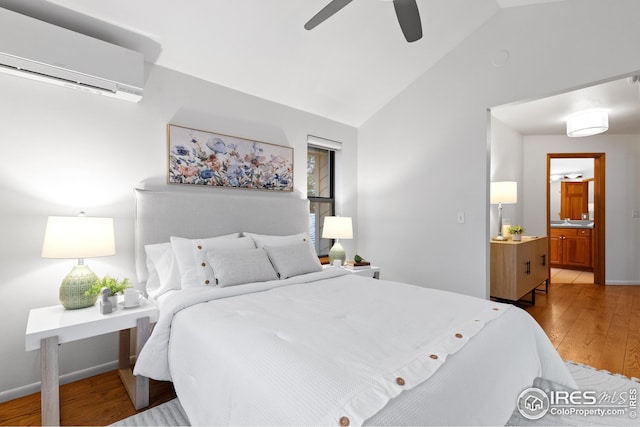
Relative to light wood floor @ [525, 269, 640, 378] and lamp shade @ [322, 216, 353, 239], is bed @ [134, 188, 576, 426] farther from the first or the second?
light wood floor @ [525, 269, 640, 378]

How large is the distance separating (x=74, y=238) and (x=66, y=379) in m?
1.08

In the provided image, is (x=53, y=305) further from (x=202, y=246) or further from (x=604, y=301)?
(x=604, y=301)

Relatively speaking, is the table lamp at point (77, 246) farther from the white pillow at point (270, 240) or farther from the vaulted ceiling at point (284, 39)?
the vaulted ceiling at point (284, 39)

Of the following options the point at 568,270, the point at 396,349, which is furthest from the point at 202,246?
the point at 568,270

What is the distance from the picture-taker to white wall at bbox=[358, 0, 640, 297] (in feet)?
8.12

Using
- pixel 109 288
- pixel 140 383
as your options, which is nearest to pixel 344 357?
pixel 140 383

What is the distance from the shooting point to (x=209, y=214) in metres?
2.77

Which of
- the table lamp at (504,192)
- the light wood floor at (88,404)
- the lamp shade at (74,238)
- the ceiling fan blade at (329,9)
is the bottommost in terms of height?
the light wood floor at (88,404)

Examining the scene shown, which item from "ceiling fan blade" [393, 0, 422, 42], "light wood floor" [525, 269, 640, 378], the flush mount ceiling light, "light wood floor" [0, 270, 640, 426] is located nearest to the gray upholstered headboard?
"light wood floor" [0, 270, 640, 426]

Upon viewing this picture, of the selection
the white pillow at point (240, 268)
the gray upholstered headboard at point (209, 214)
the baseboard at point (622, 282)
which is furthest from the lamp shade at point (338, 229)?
the baseboard at point (622, 282)

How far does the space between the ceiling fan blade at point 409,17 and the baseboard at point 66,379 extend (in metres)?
3.08

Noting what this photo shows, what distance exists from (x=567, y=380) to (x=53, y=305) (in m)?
3.20

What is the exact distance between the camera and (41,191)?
2.11 meters

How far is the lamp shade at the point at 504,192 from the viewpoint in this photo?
397cm
